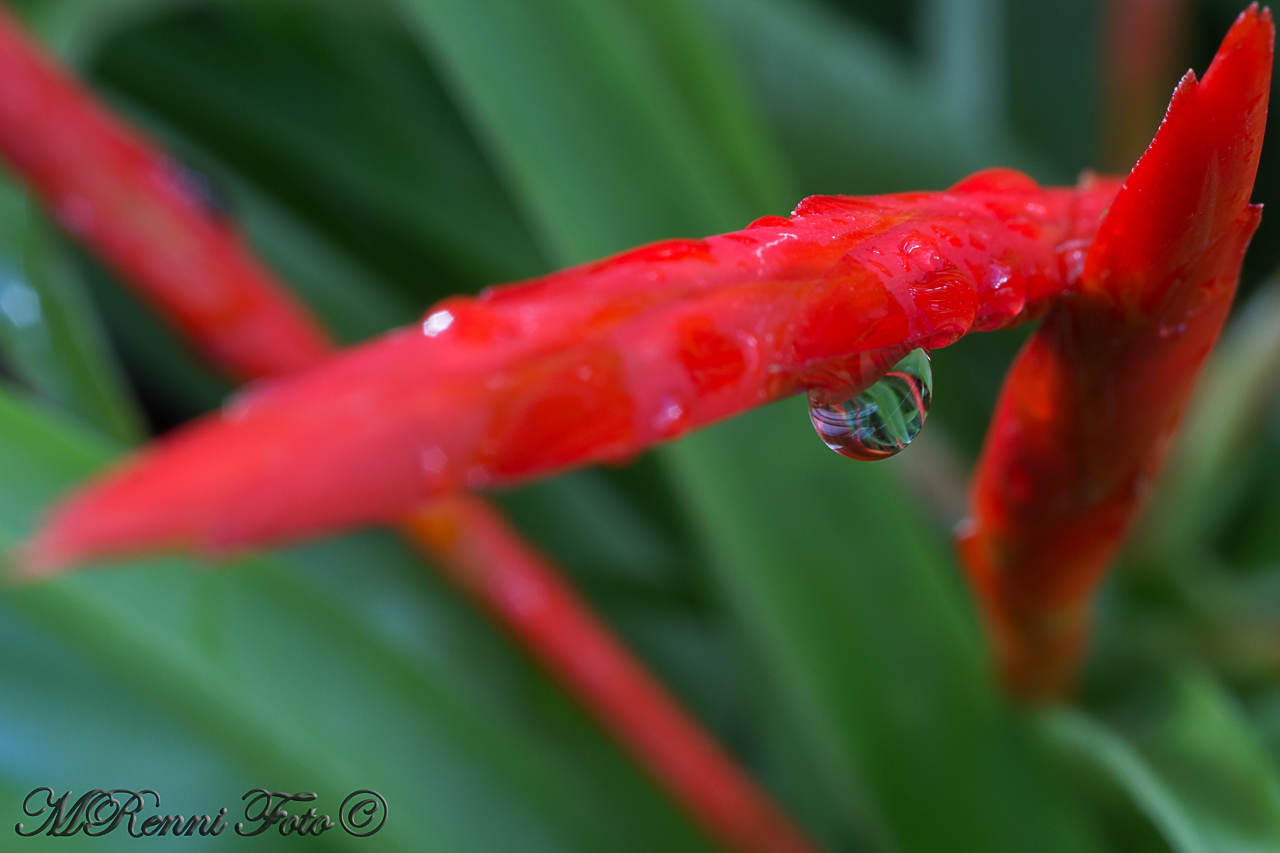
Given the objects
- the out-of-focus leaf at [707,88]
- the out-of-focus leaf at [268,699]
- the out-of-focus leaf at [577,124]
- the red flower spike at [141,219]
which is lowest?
the out-of-focus leaf at [268,699]

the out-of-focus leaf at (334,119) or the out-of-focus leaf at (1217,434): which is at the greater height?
the out-of-focus leaf at (334,119)

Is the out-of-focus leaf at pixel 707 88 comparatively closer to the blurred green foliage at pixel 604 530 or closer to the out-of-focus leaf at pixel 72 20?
the blurred green foliage at pixel 604 530

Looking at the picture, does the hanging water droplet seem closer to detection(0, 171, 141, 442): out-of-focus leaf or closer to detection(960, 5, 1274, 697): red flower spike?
detection(960, 5, 1274, 697): red flower spike

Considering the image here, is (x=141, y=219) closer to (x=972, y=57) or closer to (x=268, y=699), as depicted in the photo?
(x=268, y=699)

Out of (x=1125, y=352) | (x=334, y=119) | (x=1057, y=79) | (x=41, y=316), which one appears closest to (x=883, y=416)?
(x=1125, y=352)

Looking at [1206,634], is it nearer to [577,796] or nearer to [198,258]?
[577,796]

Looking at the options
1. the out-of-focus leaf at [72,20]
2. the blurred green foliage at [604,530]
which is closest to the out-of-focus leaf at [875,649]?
the blurred green foliage at [604,530]
